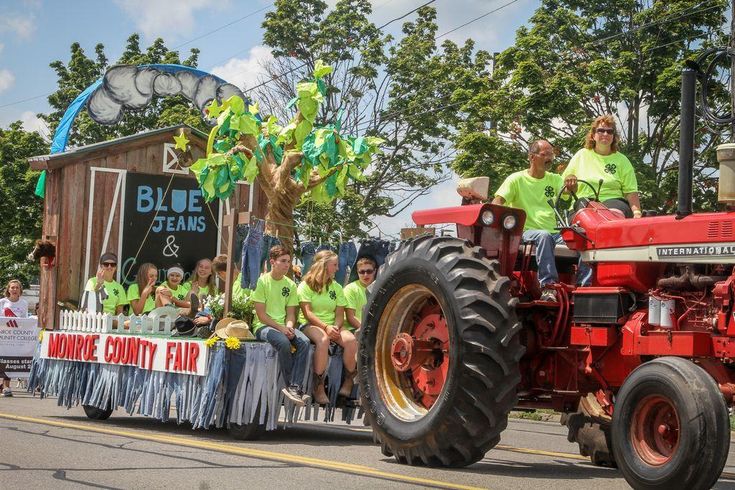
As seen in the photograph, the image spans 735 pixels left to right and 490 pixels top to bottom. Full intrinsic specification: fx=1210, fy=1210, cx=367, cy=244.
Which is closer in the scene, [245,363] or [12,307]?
[245,363]

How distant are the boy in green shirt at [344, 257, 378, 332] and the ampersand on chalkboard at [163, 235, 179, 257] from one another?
5.32 m

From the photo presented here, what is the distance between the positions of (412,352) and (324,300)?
131 inches

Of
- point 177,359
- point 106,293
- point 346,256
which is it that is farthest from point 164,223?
point 177,359

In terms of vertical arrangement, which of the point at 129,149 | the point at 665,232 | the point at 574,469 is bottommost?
the point at 574,469

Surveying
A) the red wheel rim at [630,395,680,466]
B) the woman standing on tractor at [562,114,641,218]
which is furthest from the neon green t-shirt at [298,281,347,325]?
the red wheel rim at [630,395,680,466]

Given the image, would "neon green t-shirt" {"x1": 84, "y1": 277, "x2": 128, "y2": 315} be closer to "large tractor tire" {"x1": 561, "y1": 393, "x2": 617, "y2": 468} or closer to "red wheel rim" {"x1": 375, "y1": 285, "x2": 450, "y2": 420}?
"red wheel rim" {"x1": 375, "y1": 285, "x2": 450, "y2": 420}

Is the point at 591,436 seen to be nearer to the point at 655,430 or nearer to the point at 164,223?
the point at 655,430

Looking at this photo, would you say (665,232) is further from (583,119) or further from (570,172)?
(583,119)

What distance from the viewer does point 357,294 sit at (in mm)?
12375

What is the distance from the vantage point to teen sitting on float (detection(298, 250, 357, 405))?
38.6 ft

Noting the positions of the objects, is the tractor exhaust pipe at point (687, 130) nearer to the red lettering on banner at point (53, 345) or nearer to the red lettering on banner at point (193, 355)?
the red lettering on banner at point (193, 355)

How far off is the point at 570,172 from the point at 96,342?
6319 millimetres

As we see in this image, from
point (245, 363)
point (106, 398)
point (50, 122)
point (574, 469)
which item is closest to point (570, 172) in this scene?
point (574, 469)

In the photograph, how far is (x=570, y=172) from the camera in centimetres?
957
